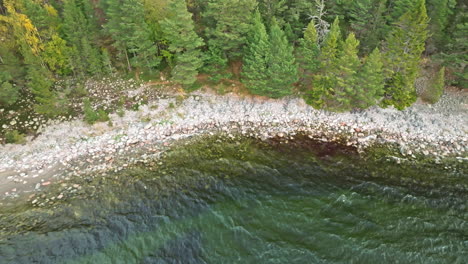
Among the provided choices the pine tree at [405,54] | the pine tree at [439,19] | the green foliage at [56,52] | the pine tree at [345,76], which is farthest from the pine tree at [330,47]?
the green foliage at [56,52]

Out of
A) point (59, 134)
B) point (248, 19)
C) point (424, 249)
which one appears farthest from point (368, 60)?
point (59, 134)

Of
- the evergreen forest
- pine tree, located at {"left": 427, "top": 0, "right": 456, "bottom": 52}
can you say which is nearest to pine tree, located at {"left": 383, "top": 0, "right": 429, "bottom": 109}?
the evergreen forest

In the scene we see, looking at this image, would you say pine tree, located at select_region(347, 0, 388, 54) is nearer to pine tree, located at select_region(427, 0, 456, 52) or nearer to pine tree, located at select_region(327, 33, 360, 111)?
pine tree, located at select_region(327, 33, 360, 111)

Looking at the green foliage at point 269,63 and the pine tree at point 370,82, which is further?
the green foliage at point 269,63

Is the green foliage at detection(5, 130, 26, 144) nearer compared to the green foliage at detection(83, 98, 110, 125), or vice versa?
the green foliage at detection(5, 130, 26, 144)

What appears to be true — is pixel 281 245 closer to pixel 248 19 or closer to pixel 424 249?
pixel 424 249

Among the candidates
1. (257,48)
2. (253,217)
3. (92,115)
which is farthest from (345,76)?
(92,115)

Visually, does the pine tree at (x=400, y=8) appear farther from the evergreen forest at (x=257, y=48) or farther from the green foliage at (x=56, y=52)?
the green foliage at (x=56, y=52)
